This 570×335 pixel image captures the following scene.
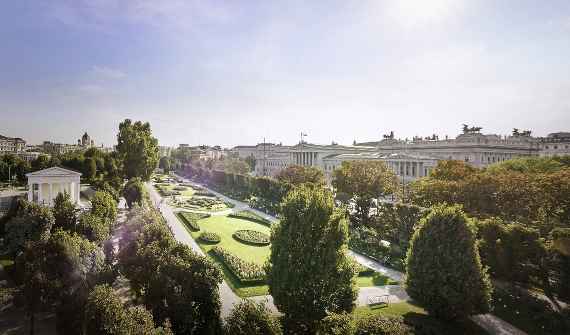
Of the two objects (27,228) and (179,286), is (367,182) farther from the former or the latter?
(27,228)

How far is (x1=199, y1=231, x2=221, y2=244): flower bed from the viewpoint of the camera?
38500 mm

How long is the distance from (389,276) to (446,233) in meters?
10.8

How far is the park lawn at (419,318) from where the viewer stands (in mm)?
21156

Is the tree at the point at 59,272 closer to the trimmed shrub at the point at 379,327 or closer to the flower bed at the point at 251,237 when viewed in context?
the trimmed shrub at the point at 379,327

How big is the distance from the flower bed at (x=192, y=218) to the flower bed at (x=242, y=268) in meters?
11.6

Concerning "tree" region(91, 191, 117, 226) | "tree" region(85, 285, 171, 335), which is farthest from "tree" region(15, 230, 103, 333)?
"tree" region(91, 191, 117, 226)

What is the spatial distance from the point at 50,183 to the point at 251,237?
32.3 metres

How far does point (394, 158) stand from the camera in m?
98.6

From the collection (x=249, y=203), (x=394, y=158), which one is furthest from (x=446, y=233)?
(x=394, y=158)

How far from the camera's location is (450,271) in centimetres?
2125

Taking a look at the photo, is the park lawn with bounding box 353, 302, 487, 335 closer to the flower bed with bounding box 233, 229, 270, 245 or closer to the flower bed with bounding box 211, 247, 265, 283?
the flower bed with bounding box 211, 247, 265, 283

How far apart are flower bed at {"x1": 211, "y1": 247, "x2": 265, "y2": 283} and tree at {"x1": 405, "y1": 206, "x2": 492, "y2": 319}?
1195 cm

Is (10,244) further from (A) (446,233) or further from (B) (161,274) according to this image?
(A) (446,233)

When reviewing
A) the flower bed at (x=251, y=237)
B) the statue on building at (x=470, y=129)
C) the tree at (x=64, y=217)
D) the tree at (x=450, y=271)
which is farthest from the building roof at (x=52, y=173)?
the statue on building at (x=470, y=129)
